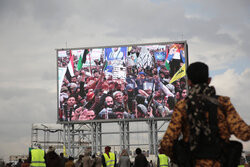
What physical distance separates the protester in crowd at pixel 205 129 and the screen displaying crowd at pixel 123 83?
115 ft

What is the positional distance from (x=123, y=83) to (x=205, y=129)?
35.9 m

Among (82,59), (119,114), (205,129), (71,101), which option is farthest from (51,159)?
(82,59)

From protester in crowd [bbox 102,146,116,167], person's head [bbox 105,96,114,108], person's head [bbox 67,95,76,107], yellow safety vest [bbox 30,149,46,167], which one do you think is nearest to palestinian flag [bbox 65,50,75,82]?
person's head [bbox 67,95,76,107]

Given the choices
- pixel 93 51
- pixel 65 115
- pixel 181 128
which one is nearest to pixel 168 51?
pixel 93 51

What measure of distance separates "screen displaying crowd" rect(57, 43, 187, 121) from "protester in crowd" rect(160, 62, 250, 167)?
3515cm

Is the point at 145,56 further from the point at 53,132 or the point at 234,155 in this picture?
the point at 234,155

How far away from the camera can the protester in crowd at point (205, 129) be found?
12.6ft

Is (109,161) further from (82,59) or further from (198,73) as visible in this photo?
(82,59)

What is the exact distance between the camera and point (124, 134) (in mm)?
42219

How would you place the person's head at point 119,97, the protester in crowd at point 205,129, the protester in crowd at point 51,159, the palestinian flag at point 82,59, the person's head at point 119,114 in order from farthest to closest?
the palestinian flag at point 82,59 → the person's head at point 119,114 → the person's head at point 119,97 → the protester in crowd at point 51,159 → the protester in crowd at point 205,129

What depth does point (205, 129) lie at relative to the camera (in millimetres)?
3871

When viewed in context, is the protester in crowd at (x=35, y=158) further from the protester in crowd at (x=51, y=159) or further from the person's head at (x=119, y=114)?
the person's head at (x=119, y=114)

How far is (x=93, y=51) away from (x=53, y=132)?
783 inches

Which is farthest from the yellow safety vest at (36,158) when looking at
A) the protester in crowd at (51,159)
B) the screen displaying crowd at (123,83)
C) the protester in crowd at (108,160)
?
the screen displaying crowd at (123,83)
